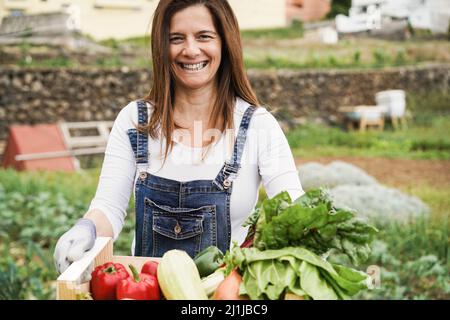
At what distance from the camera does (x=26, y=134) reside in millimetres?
7996

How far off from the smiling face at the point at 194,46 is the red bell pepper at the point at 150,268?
0.59m

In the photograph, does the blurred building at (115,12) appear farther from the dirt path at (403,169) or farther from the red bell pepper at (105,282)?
the red bell pepper at (105,282)

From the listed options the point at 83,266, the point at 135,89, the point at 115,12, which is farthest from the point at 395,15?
the point at 83,266

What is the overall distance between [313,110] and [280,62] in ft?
3.22

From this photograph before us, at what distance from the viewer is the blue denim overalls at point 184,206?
1.78 metres

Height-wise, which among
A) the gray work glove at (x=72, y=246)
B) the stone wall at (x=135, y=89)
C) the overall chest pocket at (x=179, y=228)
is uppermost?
the gray work glove at (x=72, y=246)

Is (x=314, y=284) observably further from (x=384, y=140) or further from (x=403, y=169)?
(x=384, y=140)

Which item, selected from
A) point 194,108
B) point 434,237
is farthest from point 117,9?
point 194,108

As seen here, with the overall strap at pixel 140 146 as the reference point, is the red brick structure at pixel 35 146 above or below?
below

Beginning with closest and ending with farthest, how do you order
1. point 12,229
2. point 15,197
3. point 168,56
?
point 168,56, point 12,229, point 15,197

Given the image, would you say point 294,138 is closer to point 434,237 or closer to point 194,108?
point 434,237

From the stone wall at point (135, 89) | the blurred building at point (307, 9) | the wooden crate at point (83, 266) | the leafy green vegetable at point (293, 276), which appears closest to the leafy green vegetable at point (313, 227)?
the leafy green vegetable at point (293, 276)

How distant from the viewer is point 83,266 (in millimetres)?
1317

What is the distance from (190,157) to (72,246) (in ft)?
1.70
